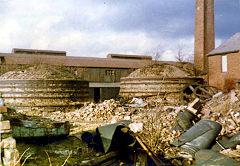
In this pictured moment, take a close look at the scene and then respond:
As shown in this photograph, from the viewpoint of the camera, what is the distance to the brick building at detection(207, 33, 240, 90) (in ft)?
46.9

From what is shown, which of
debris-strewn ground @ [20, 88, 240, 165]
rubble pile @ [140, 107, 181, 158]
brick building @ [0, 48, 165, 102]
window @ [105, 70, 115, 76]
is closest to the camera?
rubble pile @ [140, 107, 181, 158]

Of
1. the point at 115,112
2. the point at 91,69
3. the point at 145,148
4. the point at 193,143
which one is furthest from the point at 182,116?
the point at 91,69

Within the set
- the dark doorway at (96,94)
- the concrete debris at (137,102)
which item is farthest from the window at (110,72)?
the concrete debris at (137,102)

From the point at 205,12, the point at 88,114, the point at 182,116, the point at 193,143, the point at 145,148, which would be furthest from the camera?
the point at 205,12

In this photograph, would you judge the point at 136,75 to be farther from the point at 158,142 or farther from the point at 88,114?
the point at 158,142

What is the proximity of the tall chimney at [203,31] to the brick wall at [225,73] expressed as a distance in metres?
1.68

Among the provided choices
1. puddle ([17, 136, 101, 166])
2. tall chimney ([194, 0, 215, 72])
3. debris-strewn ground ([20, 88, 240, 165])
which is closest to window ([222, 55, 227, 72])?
tall chimney ([194, 0, 215, 72])

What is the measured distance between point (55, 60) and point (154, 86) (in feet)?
38.8

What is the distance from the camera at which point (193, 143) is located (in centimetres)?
494

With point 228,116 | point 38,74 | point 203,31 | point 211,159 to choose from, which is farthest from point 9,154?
point 203,31

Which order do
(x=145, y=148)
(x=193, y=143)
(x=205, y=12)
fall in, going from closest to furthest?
(x=145, y=148), (x=193, y=143), (x=205, y=12)

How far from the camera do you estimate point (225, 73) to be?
49.8 feet

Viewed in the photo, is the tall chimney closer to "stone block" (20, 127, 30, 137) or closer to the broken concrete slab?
the broken concrete slab

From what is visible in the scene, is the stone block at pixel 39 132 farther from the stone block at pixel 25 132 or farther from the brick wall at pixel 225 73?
the brick wall at pixel 225 73
